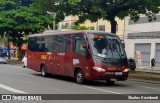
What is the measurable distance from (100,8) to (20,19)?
2442cm

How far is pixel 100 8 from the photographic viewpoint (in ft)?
82.6

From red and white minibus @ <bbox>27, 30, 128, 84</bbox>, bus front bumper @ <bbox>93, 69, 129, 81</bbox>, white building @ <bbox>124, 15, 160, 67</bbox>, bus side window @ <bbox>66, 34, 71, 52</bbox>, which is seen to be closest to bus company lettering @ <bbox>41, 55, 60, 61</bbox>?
red and white minibus @ <bbox>27, 30, 128, 84</bbox>

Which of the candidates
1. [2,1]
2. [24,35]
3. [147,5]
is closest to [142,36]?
[24,35]

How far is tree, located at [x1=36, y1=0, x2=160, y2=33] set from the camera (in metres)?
25.2

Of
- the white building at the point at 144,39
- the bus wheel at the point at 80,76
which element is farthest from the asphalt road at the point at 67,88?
the white building at the point at 144,39

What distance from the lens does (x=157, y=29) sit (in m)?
46.6

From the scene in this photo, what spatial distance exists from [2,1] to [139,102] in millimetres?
39458

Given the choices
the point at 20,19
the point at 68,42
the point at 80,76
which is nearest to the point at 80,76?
the point at 80,76

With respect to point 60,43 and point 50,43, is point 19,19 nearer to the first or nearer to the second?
point 50,43

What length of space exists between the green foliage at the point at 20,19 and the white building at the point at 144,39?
11.4 m

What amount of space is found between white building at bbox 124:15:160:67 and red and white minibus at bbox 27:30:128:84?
1060 inches

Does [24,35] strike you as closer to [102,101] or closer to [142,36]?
[142,36]

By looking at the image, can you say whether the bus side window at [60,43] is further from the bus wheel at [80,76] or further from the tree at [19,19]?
the tree at [19,19]

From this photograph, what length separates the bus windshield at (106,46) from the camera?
60.1 feet
